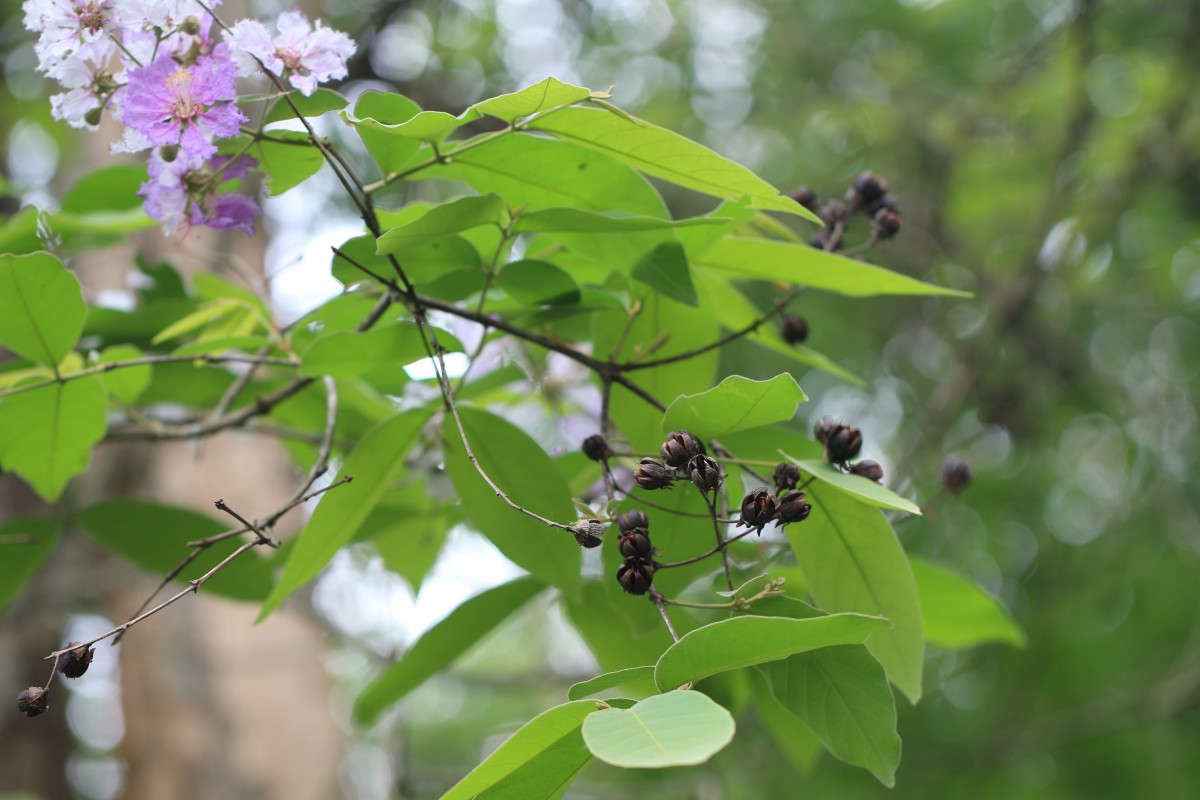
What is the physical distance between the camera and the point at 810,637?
24.0 inches

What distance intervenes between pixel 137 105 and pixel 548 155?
1.04 ft

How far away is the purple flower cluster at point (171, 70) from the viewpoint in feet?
2.49

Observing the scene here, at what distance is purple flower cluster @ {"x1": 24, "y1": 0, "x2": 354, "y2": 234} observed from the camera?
758 mm

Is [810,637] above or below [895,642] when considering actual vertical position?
above

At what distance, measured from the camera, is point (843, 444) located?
750mm

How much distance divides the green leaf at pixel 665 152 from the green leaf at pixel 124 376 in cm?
55

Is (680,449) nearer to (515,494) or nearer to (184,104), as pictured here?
(515,494)

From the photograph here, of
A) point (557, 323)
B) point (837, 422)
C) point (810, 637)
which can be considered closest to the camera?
point (810, 637)

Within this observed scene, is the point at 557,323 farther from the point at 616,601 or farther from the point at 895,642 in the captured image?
the point at 895,642

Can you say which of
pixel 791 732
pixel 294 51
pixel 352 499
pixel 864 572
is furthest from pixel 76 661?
pixel 791 732

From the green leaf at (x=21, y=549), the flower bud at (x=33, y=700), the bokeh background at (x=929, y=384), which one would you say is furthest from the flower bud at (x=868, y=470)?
the bokeh background at (x=929, y=384)

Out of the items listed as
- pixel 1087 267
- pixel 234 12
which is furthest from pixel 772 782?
pixel 234 12

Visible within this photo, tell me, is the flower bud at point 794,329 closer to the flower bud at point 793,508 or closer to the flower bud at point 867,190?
the flower bud at point 867,190

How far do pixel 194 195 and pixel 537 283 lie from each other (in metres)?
0.29
